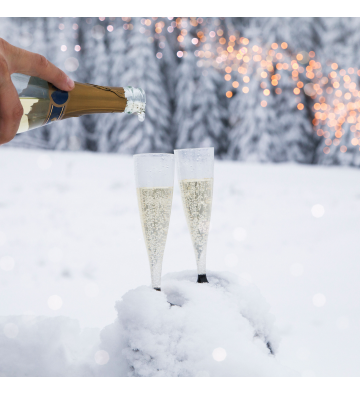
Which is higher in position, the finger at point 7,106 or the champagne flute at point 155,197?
the finger at point 7,106

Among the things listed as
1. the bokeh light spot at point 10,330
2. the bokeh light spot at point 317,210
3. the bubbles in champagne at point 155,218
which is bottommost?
the bokeh light spot at point 317,210

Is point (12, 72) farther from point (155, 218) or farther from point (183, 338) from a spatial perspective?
point (183, 338)

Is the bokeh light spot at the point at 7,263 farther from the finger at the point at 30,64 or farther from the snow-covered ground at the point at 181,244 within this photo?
the finger at the point at 30,64

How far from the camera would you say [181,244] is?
245cm

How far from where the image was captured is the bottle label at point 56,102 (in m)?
1.03

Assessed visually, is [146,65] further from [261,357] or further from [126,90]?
[261,357]

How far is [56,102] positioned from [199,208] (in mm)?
551

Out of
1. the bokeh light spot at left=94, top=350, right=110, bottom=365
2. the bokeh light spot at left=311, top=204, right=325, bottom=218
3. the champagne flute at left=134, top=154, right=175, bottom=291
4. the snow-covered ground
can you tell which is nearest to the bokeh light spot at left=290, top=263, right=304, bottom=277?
the snow-covered ground

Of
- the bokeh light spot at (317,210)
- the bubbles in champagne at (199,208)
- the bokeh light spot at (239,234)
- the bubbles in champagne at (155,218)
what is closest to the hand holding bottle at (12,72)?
the bubbles in champagne at (155,218)

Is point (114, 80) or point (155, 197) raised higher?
point (114, 80)

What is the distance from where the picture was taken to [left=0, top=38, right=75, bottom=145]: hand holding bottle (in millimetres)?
685

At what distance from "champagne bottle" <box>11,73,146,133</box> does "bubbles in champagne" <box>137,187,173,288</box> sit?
223 mm

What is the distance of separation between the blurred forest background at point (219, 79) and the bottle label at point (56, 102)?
4958 millimetres

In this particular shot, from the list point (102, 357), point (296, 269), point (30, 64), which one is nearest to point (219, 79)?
point (296, 269)
